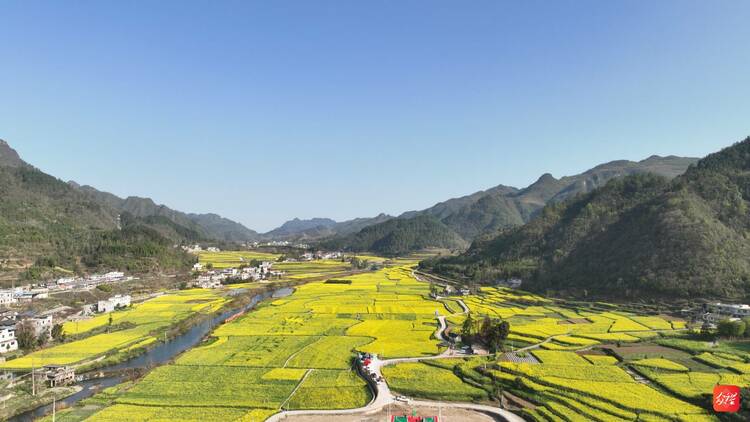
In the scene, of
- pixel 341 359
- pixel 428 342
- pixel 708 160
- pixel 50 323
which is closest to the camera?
pixel 341 359

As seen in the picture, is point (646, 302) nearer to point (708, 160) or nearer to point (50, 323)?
point (708, 160)

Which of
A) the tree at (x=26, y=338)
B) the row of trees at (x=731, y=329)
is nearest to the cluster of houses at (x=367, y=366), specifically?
the tree at (x=26, y=338)

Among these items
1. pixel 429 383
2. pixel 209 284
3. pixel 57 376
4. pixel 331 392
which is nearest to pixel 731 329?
pixel 429 383

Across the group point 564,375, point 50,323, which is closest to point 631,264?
point 564,375

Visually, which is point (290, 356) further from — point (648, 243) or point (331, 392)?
point (648, 243)

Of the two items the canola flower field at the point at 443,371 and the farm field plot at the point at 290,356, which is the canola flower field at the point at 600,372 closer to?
the canola flower field at the point at 443,371

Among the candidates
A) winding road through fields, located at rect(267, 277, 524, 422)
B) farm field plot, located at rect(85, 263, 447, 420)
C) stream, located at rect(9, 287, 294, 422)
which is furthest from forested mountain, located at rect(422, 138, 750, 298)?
stream, located at rect(9, 287, 294, 422)

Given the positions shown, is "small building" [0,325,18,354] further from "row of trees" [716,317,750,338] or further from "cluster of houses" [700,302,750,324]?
"cluster of houses" [700,302,750,324]
